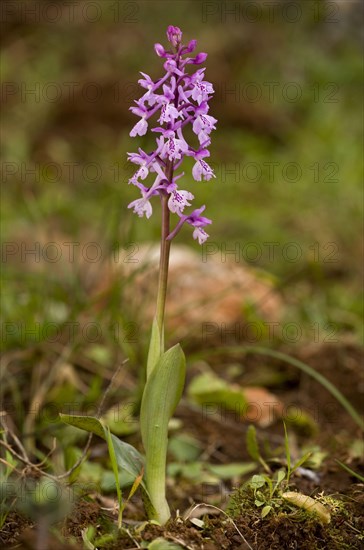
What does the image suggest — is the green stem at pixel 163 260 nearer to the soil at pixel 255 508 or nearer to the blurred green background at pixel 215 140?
the soil at pixel 255 508

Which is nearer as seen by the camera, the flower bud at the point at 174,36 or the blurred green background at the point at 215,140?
the flower bud at the point at 174,36

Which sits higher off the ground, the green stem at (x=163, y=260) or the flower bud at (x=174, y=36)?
the flower bud at (x=174, y=36)

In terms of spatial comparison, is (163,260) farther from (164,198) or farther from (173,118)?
(173,118)

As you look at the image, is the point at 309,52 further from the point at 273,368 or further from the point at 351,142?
the point at 273,368

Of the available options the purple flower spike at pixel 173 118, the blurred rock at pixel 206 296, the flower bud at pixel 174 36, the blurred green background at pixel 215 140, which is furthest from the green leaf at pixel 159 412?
the blurred rock at pixel 206 296

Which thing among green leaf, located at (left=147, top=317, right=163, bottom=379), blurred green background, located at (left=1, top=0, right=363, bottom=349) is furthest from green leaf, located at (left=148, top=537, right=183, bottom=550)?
blurred green background, located at (left=1, top=0, right=363, bottom=349)

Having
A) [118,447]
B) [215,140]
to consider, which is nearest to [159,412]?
[118,447]
